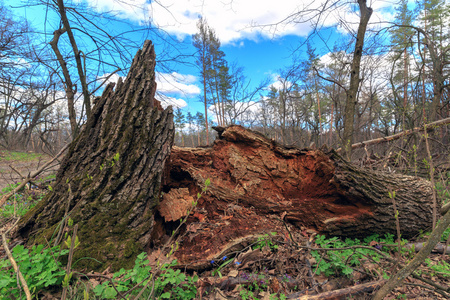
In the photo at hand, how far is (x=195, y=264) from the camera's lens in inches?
81.3

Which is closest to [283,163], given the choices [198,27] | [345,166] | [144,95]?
[345,166]

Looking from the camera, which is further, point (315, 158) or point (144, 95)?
point (315, 158)

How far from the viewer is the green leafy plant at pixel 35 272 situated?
145 cm

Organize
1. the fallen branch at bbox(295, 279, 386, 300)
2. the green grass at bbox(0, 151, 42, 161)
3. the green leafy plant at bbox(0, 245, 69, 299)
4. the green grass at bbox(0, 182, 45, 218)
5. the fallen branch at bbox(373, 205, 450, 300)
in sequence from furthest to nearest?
the green grass at bbox(0, 151, 42, 161)
the green grass at bbox(0, 182, 45, 218)
the fallen branch at bbox(295, 279, 386, 300)
the green leafy plant at bbox(0, 245, 69, 299)
the fallen branch at bbox(373, 205, 450, 300)

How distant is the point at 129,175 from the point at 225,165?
1415mm

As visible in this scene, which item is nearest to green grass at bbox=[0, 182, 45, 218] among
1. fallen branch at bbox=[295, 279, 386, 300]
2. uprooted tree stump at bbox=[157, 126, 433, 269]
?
uprooted tree stump at bbox=[157, 126, 433, 269]

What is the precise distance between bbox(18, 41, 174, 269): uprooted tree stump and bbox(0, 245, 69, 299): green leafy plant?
0.21m

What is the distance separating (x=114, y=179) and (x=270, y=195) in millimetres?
2165

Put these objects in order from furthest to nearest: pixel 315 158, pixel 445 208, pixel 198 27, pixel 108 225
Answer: pixel 198 27 → pixel 315 158 → pixel 108 225 → pixel 445 208

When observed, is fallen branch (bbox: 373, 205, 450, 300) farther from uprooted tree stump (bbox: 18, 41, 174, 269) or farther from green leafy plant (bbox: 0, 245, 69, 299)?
green leafy plant (bbox: 0, 245, 69, 299)

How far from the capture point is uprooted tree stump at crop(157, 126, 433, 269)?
99.3 inches

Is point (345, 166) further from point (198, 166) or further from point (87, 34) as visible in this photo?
point (87, 34)

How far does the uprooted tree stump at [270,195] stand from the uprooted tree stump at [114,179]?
398mm

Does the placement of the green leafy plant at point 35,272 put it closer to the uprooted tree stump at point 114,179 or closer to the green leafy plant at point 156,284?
the uprooted tree stump at point 114,179
